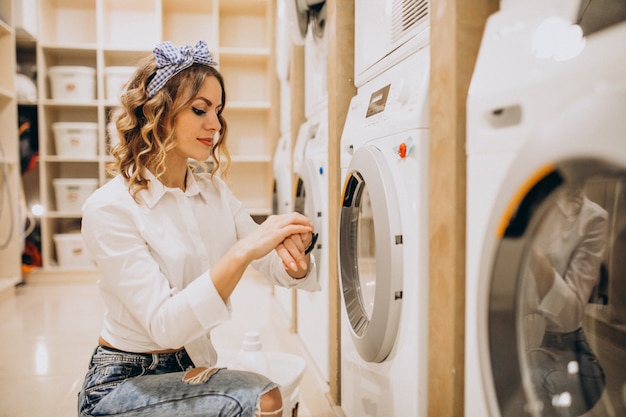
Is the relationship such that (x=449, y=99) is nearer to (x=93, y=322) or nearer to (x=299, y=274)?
(x=299, y=274)

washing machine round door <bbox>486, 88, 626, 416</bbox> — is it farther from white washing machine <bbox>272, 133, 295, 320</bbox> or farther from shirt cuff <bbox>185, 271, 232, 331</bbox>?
white washing machine <bbox>272, 133, 295, 320</bbox>

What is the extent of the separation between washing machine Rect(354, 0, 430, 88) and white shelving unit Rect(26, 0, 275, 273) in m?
2.20

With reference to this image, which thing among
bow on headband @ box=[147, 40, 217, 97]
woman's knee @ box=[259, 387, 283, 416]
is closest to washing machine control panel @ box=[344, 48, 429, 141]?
bow on headband @ box=[147, 40, 217, 97]

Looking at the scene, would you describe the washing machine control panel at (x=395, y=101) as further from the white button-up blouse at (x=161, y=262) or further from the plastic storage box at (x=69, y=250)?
the plastic storage box at (x=69, y=250)

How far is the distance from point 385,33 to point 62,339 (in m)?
2.16

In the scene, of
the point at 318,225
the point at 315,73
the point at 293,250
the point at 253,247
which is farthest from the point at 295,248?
the point at 315,73

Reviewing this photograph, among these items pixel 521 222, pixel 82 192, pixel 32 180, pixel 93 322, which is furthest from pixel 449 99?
pixel 32 180

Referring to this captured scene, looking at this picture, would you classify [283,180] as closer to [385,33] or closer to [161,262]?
[385,33]

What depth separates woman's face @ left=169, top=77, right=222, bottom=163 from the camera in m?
1.22

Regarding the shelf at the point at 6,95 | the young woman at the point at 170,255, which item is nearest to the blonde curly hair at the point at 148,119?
the young woman at the point at 170,255

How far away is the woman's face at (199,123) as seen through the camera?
1.22m

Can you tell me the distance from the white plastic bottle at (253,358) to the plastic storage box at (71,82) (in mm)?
3047

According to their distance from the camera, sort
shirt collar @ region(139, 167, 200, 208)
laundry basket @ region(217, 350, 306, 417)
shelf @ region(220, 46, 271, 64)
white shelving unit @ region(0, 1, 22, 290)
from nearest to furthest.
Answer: shirt collar @ region(139, 167, 200, 208)
laundry basket @ region(217, 350, 306, 417)
white shelving unit @ region(0, 1, 22, 290)
shelf @ region(220, 46, 271, 64)

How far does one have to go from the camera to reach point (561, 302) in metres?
0.83
